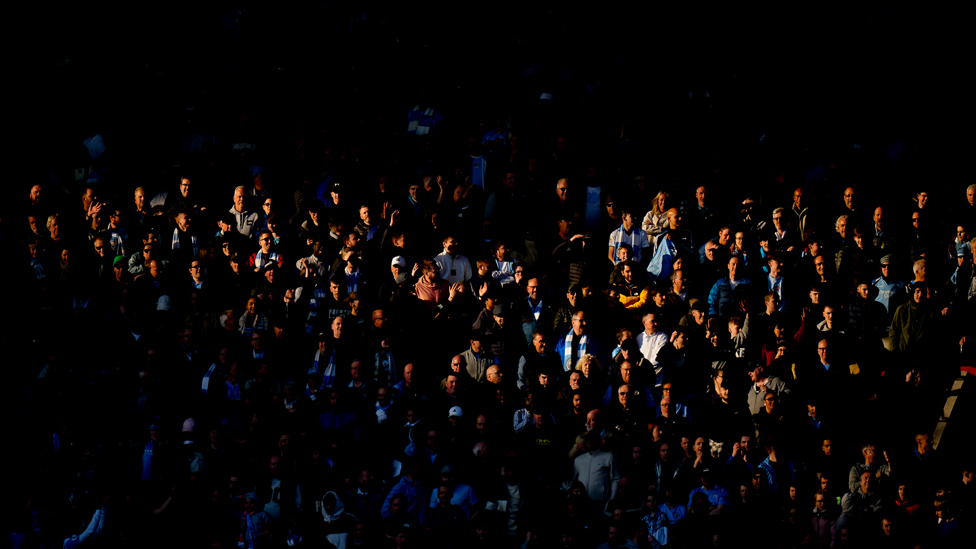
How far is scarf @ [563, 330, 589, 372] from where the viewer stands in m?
12.3

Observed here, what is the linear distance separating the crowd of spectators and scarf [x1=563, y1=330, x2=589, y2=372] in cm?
3

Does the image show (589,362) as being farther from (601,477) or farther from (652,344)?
(601,477)

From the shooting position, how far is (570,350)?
12344mm

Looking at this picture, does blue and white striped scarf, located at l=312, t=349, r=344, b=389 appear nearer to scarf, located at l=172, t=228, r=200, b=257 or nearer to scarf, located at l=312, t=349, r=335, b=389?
scarf, located at l=312, t=349, r=335, b=389

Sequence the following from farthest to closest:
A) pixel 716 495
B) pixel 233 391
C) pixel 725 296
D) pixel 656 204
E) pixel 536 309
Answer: pixel 656 204
pixel 536 309
pixel 725 296
pixel 233 391
pixel 716 495

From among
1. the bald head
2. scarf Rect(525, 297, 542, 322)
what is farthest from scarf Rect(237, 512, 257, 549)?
scarf Rect(525, 297, 542, 322)

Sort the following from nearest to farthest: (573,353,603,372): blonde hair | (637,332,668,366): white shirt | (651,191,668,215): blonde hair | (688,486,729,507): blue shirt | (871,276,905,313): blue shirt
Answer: (688,486,729,507): blue shirt, (573,353,603,372): blonde hair, (637,332,668,366): white shirt, (871,276,905,313): blue shirt, (651,191,668,215): blonde hair

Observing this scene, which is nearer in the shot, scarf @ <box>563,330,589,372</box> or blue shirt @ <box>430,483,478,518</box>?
blue shirt @ <box>430,483,478,518</box>

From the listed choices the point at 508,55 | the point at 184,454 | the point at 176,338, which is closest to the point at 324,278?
the point at 176,338

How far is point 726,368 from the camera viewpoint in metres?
11.8

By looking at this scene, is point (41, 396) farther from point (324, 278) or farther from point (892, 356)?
point (892, 356)

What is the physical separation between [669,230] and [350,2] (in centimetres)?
782

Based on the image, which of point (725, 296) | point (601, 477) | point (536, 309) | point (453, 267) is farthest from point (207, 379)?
point (725, 296)

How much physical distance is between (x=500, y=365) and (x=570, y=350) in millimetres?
821
